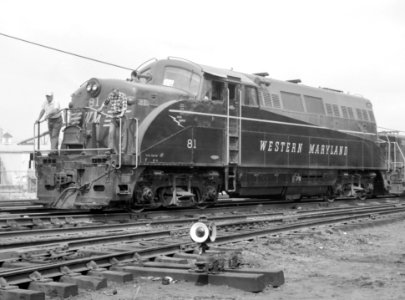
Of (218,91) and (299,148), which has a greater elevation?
(218,91)

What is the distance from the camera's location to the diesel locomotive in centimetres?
1271

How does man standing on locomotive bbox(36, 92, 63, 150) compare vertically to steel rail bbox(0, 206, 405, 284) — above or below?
above

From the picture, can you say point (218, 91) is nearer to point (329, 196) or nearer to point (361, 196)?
point (329, 196)

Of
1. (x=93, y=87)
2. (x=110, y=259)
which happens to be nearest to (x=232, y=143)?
(x=93, y=87)

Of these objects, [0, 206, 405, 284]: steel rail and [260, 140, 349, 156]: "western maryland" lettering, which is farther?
[260, 140, 349, 156]: "western maryland" lettering

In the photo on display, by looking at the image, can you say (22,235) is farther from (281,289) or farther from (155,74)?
(155,74)

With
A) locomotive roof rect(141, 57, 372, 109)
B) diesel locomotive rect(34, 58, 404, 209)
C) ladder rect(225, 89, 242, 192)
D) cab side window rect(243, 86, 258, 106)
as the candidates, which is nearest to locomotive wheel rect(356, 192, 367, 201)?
diesel locomotive rect(34, 58, 404, 209)

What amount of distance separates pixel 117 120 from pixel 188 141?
1991 millimetres

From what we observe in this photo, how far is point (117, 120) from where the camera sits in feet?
41.9

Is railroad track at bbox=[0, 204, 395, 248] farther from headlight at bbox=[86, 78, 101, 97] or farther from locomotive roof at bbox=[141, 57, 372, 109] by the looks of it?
locomotive roof at bbox=[141, 57, 372, 109]

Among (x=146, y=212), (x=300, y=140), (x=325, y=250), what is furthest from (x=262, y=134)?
(x=325, y=250)

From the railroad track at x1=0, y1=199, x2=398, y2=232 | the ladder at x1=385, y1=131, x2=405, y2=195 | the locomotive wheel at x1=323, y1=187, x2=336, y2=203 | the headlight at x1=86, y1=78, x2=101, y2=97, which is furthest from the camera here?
the ladder at x1=385, y1=131, x2=405, y2=195

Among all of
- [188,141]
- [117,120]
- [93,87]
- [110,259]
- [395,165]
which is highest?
[93,87]

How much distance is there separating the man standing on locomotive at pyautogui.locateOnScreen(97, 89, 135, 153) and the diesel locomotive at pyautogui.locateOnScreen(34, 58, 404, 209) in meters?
0.02
